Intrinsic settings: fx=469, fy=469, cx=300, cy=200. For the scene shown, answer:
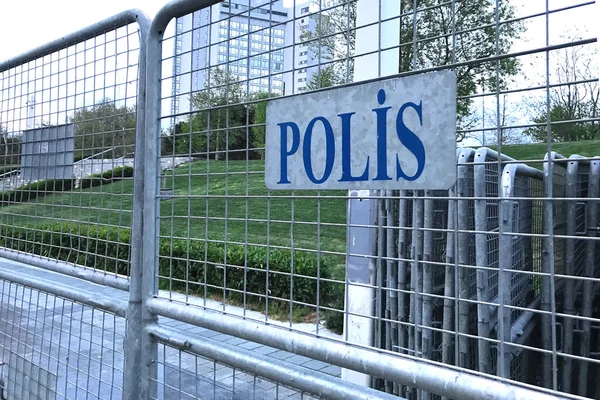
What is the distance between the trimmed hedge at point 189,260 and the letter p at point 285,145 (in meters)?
0.28

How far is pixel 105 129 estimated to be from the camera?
2.14 meters

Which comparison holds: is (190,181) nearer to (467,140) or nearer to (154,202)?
(154,202)

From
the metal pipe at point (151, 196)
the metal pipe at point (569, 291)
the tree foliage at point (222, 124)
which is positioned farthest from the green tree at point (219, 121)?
the metal pipe at point (569, 291)

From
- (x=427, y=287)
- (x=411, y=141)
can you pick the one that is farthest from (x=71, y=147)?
(x=427, y=287)

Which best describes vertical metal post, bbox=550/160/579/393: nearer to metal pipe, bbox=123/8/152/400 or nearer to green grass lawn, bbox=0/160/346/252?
green grass lawn, bbox=0/160/346/252

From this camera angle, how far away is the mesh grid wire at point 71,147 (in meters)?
2.06

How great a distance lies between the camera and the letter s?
1.16 meters

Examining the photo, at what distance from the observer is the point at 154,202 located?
5.91 feet

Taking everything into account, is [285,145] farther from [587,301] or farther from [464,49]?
[587,301]

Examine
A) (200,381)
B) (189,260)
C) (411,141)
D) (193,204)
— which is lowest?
(200,381)

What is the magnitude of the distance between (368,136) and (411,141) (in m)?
0.12

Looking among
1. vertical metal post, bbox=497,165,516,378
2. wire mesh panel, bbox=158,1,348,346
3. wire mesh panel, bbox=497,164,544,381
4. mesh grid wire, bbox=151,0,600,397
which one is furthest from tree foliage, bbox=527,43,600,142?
wire mesh panel, bbox=497,164,544,381

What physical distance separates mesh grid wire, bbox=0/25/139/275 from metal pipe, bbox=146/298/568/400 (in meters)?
0.72

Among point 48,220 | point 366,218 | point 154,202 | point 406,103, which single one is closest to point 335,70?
point 406,103
